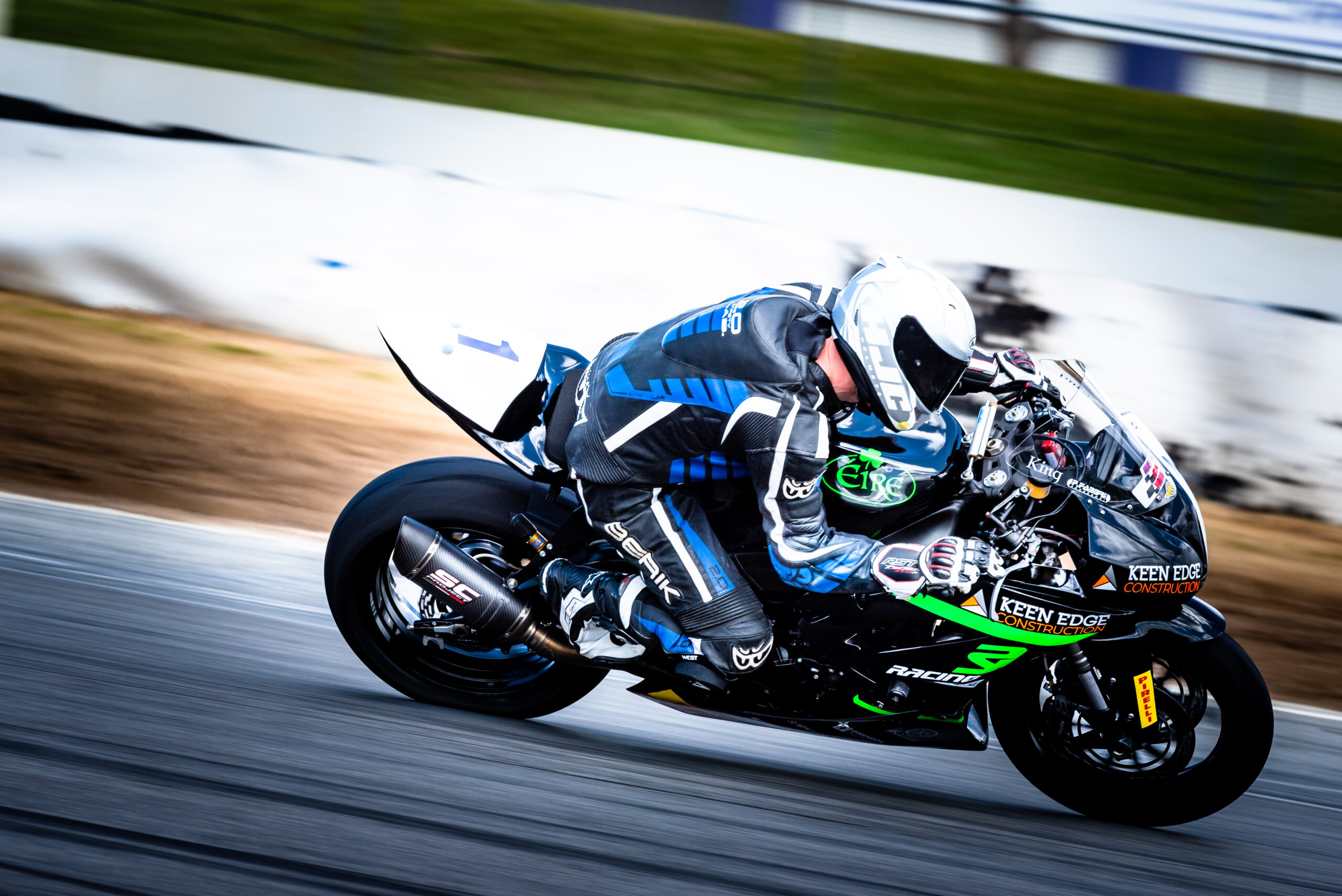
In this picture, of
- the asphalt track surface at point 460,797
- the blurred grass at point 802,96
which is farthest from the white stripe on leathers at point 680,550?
the blurred grass at point 802,96

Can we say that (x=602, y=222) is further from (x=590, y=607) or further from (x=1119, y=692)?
(x=1119, y=692)

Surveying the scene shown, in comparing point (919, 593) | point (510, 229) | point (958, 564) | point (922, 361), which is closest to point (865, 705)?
point (919, 593)

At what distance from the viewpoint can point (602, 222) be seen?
7.70 m

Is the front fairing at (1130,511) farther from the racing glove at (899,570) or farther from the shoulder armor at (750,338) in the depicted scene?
the shoulder armor at (750,338)

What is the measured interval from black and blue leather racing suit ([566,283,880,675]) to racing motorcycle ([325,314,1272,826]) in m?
0.12

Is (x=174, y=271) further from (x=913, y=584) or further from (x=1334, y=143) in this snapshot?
(x=1334, y=143)

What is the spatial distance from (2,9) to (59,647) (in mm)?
6756

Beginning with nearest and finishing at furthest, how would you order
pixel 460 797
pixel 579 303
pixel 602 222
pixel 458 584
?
pixel 460 797
pixel 458 584
pixel 579 303
pixel 602 222

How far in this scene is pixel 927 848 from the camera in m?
3.33

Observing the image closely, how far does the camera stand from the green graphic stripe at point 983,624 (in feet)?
11.4

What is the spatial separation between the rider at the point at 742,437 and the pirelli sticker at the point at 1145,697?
2.12 feet

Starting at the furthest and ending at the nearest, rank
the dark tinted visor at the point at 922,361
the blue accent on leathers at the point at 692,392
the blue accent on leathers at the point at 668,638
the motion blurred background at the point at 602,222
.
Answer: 1. the motion blurred background at the point at 602,222
2. the blue accent on leathers at the point at 668,638
3. the blue accent on leathers at the point at 692,392
4. the dark tinted visor at the point at 922,361

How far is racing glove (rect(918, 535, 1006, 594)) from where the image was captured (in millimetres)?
3291

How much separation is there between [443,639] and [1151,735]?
2.13 meters
